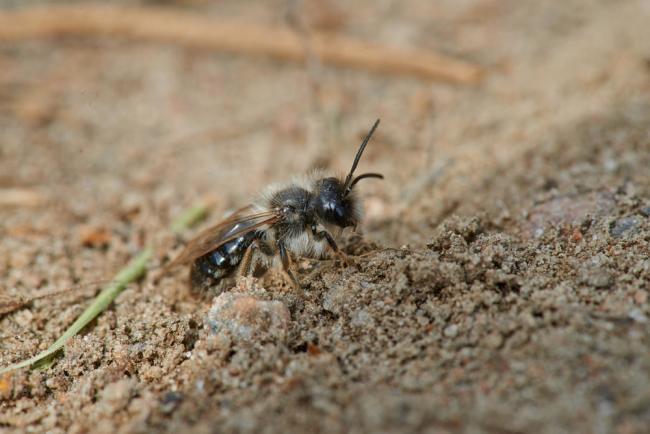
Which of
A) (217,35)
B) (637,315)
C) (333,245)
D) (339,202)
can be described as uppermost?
(217,35)

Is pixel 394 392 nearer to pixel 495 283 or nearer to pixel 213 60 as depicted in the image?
pixel 495 283

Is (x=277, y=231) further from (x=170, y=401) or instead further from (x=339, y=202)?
(x=170, y=401)

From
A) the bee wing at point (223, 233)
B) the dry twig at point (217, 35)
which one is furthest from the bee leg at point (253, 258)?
the dry twig at point (217, 35)

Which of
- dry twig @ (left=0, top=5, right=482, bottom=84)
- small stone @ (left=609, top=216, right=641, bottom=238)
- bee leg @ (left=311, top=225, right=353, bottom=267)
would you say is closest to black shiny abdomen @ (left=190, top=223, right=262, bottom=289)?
bee leg @ (left=311, top=225, right=353, bottom=267)

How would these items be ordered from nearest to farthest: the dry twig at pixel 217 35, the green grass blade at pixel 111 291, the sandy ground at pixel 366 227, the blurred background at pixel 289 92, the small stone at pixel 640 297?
1. the sandy ground at pixel 366 227
2. the small stone at pixel 640 297
3. the green grass blade at pixel 111 291
4. the blurred background at pixel 289 92
5. the dry twig at pixel 217 35

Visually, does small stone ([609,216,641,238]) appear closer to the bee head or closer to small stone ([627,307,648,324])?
A: small stone ([627,307,648,324])

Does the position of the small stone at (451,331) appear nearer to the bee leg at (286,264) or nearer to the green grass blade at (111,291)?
the bee leg at (286,264)

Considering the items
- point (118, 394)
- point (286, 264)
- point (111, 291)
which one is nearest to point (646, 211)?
point (286, 264)
